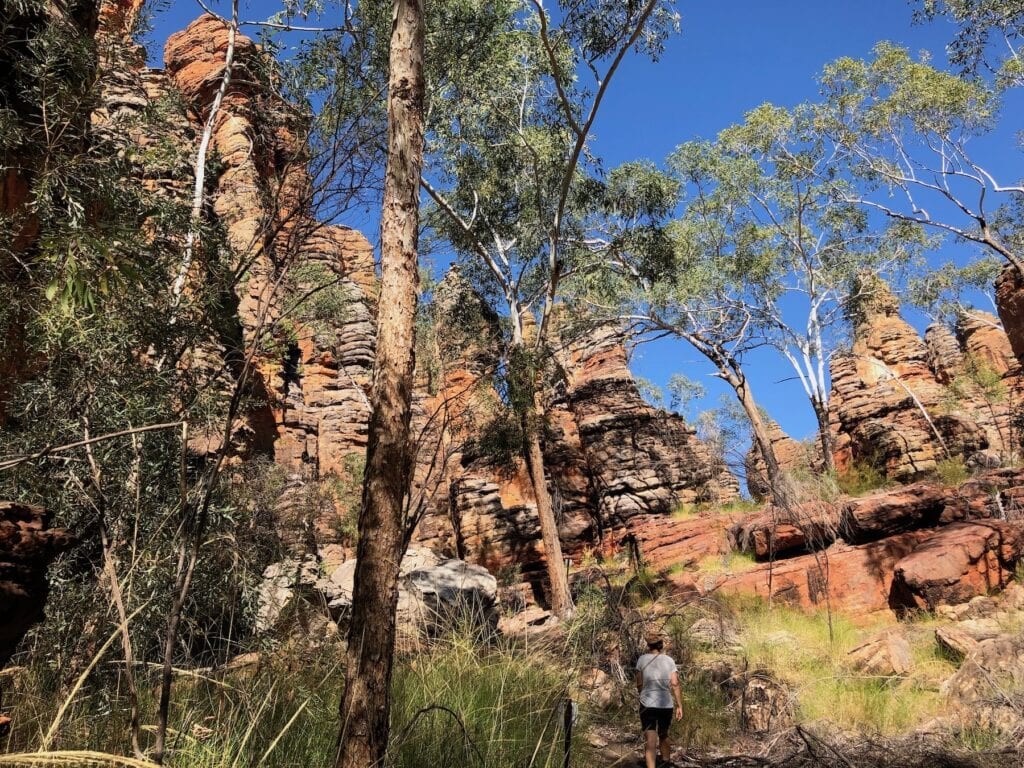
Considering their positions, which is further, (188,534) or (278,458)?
(278,458)

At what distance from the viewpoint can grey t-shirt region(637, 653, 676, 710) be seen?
6086 mm

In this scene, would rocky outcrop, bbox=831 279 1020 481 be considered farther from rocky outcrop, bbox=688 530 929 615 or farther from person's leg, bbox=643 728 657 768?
person's leg, bbox=643 728 657 768

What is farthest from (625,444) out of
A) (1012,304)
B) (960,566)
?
(1012,304)

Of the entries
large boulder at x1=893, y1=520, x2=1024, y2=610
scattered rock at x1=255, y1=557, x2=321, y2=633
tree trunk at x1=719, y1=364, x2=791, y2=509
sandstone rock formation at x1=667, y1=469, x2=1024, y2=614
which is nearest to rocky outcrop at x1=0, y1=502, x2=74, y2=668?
scattered rock at x1=255, y1=557, x2=321, y2=633

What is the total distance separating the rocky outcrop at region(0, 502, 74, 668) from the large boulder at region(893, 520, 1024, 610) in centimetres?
1279

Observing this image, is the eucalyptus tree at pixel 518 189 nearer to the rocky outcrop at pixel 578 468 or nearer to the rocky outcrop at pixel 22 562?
the rocky outcrop at pixel 578 468

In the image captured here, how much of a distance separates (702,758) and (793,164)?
21207 millimetres

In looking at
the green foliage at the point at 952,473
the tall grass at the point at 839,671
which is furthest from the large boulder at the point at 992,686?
the green foliage at the point at 952,473

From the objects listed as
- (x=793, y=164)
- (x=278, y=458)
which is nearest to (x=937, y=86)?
(x=793, y=164)

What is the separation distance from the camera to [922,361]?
31.0 meters

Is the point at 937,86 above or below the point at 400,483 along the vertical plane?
above

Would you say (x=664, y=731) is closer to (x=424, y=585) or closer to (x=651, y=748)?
(x=651, y=748)

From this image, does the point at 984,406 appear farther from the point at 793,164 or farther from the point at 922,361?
the point at 793,164

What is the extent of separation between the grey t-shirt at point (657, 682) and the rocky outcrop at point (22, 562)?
4746 mm
